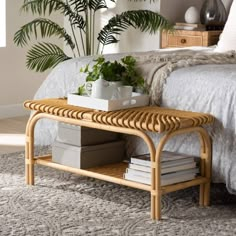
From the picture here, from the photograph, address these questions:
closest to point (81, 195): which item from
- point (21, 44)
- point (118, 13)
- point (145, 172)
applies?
point (145, 172)

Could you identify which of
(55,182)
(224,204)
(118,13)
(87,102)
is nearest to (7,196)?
(55,182)

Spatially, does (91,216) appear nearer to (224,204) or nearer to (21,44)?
(224,204)

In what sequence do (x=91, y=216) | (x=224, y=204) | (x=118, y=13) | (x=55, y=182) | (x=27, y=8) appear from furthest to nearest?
(x=118, y=13) < (x=27, y=8) < (x=55, y=182) < (x=224, y=204) < (x=91, y=216)

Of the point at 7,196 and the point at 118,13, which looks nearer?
the point at 7,196

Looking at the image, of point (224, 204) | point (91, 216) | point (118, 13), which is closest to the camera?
point (91, 216)

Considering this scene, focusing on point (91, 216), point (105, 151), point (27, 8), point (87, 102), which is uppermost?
point (27, 8)

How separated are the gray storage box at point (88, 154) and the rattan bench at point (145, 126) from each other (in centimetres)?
4

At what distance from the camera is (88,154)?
404 centimetres

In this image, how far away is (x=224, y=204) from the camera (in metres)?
3.91

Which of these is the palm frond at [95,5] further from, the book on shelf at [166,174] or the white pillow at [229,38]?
the book on shelf at [166,174]

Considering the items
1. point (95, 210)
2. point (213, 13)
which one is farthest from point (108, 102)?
point (213, 13)

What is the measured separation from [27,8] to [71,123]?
2.18 meters

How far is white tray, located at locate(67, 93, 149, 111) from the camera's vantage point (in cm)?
380

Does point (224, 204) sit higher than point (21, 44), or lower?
lower
